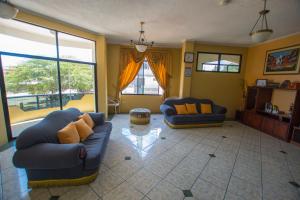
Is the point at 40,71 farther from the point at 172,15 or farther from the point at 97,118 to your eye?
the point at 172,15

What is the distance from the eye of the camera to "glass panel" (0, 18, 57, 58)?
2816 millimetres

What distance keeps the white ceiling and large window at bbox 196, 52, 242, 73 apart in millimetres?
1238

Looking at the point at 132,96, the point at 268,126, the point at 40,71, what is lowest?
the point at 268,126

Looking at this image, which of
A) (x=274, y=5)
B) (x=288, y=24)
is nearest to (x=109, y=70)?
(x=274, y=5)

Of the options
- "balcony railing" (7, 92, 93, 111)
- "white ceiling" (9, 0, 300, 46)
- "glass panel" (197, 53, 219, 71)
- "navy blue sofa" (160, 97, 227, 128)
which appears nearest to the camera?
"white ceiling" (9, 0, 300, 46)

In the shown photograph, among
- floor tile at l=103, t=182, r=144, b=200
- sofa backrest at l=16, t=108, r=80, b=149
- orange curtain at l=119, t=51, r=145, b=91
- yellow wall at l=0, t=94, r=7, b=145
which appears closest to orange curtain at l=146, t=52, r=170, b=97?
orange curtain at l=119, t=51, r=145, b=91

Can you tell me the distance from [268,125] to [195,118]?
7.08 feet

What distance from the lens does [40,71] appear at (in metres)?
3.71

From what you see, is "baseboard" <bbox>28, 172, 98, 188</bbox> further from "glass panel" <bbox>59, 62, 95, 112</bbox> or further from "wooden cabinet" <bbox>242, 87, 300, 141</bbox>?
"wooden cabinet" <bbox>242, 87, 300, 141</bbox>

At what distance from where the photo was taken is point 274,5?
2359mm

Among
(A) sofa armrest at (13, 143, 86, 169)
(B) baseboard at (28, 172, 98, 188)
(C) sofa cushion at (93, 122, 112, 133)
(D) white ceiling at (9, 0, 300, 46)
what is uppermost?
(D) white ceiling at (9, 0, 300, 46)

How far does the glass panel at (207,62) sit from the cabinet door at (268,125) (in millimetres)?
2432

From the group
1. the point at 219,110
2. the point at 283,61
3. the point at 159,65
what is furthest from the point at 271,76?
the point at 159,65

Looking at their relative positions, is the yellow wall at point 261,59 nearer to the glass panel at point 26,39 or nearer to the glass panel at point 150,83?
the glass panel at point 150,83
